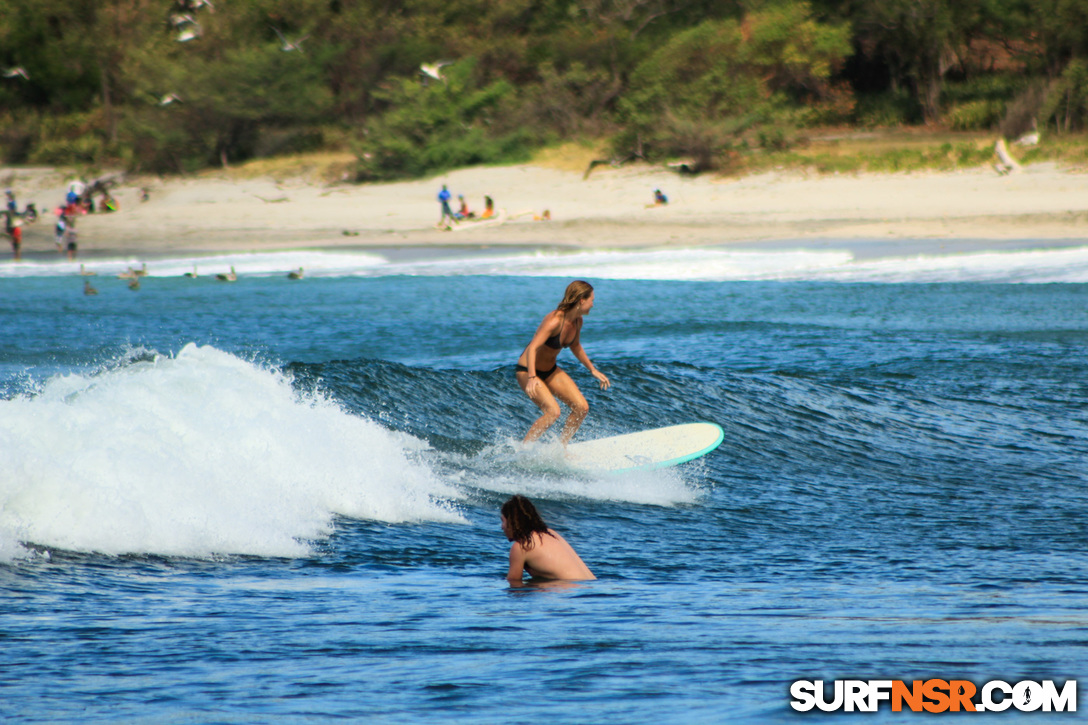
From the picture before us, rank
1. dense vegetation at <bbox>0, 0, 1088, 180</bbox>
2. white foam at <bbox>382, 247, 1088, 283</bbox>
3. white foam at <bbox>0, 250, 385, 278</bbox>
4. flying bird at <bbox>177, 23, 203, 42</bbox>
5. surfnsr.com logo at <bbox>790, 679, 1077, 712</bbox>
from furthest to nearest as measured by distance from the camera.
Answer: flying bird at <bbox>177, 23, 203, 42</bbox> < dense vegetation at <bbox>0, 0, 1088, 180</bbox> < white foam at <bbox>0, 250, 385, 278</bbox> < white foam at <bbox>382, 247, 1088, 283</bbox> < surfnsr.com logo at <bbox>790, 679, 1077, 712</bbox>

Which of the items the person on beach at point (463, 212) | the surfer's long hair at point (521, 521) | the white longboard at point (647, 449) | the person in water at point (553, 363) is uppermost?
the person on beach at point (463, 212)

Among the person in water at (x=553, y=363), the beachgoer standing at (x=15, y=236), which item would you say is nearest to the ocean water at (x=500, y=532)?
the person in water at (x=553, y=363)

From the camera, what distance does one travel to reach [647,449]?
9133mm

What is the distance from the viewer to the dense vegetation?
4066cm

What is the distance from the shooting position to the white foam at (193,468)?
6.56 meters

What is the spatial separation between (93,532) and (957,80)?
46.7m

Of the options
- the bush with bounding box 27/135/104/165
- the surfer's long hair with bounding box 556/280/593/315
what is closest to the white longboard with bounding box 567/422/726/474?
the surfer's long hair with bounding box 556/280/593/315

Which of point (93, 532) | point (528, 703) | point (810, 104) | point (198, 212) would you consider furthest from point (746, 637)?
point (810, 104)

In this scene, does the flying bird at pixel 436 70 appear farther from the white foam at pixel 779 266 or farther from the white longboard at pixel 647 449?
the white longboard at pixel 647 449

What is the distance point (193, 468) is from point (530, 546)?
2709 mm

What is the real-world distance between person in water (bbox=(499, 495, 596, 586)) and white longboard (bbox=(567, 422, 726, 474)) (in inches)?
114

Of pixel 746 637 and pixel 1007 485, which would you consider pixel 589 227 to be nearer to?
pixel 1007 485

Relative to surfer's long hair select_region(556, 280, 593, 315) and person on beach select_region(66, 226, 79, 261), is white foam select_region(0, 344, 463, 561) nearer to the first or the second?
surfer's long hair select_region(556, 280, 593, 315)

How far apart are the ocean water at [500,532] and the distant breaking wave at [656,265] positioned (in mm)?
6737
